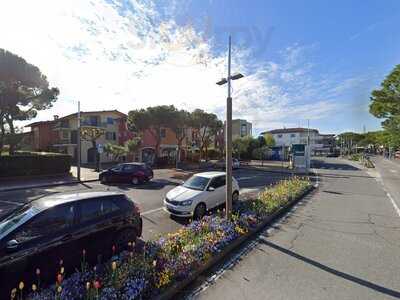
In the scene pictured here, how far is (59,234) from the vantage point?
14.9 feet

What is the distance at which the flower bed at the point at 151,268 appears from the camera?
3646mm

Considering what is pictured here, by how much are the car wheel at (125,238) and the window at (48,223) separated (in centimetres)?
119

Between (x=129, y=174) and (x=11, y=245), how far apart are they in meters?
13.9

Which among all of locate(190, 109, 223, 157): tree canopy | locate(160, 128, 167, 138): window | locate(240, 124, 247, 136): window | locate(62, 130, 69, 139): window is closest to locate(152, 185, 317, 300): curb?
locate(190, 109, 223, 157): tree canopy

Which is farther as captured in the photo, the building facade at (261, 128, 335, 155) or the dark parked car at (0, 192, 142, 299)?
the building facade at (261, 128, 335, 155)

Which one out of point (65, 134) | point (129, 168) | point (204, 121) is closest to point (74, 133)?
point (65, 134)

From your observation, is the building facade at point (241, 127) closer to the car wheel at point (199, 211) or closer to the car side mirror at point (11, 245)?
the car wheel at point (199, 211)

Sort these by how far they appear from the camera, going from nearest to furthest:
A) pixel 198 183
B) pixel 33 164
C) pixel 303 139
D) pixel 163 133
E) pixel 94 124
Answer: pixel 198 183
pixel 33 164
pixel 94 124
pixel 163 133
pixel 303 139

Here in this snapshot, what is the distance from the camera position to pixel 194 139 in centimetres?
4869

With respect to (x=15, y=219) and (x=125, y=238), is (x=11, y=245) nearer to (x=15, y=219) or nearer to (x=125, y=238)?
(x=15, y=219)

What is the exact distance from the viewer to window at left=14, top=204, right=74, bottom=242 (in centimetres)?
424

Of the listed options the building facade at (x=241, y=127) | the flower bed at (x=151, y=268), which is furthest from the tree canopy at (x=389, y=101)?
the building facade at (x=241, y=127)

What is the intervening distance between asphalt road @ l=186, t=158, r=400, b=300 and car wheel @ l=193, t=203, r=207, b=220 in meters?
2.37

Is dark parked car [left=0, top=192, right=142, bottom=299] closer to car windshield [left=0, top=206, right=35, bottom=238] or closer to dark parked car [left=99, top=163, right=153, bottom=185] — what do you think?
car windshield [left=0, top=206, right=35, bottom=238]
